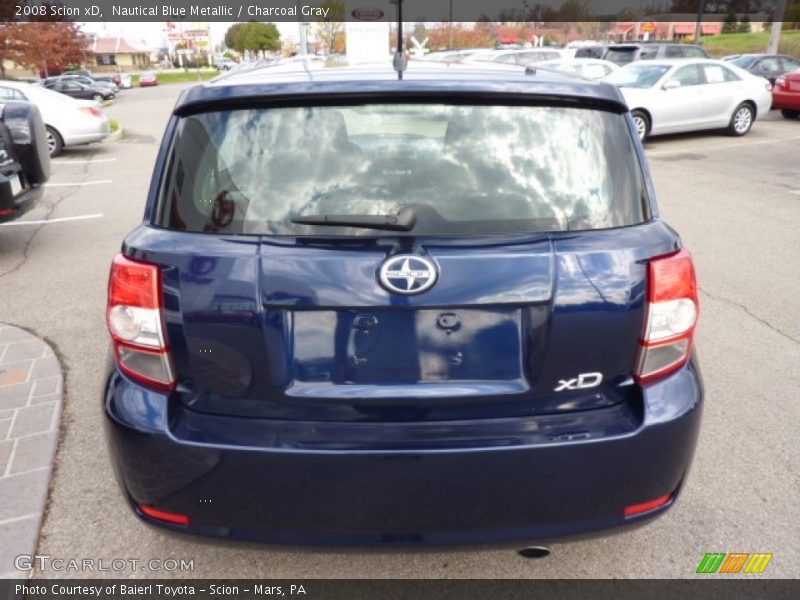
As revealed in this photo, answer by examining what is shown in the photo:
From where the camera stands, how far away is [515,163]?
2.06 m

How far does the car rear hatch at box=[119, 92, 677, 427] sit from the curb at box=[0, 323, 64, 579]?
4.13 feet

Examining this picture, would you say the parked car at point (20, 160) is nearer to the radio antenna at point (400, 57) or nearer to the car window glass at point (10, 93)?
the radio antenna at point (400, 57)

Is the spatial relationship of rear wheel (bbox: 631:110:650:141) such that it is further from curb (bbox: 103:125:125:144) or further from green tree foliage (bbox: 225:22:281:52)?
green tree foliage (bbox: 225:22:281:52)

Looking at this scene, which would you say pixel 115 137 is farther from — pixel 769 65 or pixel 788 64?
pixel 788 64

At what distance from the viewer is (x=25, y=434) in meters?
3.33

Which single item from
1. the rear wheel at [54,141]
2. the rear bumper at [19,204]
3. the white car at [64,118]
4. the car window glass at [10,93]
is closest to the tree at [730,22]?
the white car at [64,118]

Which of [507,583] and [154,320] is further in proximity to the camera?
[507,583]

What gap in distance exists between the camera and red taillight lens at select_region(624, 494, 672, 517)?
6.75 feet

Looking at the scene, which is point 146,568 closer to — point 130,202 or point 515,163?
point 515,163

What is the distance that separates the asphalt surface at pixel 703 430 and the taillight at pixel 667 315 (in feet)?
2.51

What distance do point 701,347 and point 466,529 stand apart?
10.0 ft

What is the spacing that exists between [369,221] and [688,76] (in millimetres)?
13838

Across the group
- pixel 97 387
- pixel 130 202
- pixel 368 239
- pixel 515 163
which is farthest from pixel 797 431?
pixel 130 202

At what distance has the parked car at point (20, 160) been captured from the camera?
5.97 m
